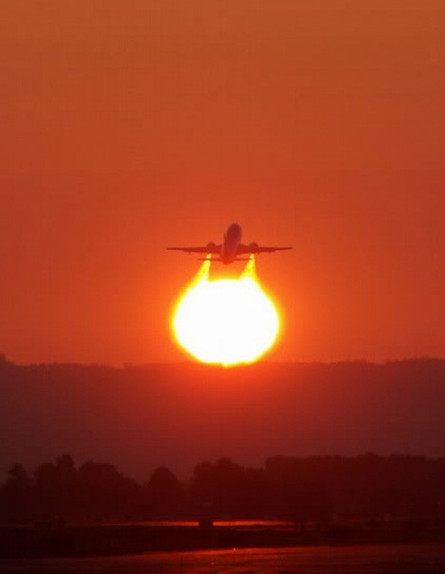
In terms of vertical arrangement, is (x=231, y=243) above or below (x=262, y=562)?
above

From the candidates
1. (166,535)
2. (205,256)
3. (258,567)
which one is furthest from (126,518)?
(258,567)

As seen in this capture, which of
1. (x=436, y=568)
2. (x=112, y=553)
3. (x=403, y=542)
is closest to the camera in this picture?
(x=436, y=568)

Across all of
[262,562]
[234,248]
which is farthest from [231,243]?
[262,562]

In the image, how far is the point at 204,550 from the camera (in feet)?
419

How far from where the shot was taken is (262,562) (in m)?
113

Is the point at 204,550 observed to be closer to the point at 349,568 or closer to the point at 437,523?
the point at 349,568

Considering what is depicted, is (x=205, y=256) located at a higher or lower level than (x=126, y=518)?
higher

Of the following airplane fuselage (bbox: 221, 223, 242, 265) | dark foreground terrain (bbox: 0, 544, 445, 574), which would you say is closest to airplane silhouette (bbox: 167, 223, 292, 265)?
airplane fuselage (bbox: 221, 223, 242, 265)

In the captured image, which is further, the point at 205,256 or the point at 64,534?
the point at 205,256

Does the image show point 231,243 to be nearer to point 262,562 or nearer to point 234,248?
point 234,248

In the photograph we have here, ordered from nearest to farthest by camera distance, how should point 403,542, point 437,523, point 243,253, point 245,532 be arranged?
1. point 403,542
2. point 245,532
3. point 437,523
4. point 243,253

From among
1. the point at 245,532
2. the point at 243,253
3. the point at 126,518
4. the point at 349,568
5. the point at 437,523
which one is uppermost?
the point at 243,253

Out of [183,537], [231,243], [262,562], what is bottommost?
[262,562]

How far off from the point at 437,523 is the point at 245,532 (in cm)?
2513
